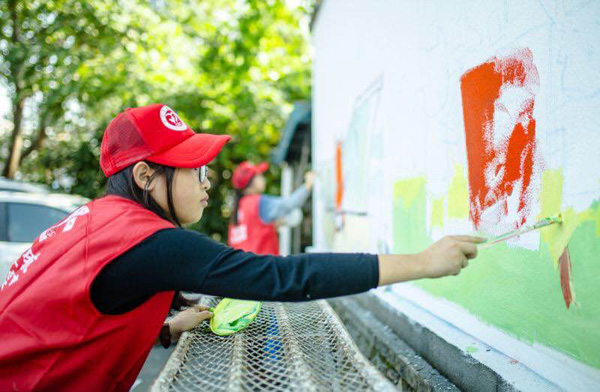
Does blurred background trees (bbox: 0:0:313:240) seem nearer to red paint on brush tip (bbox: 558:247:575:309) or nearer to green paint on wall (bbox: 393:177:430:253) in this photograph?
green paint on wall (bbox: 393:177:430:253)

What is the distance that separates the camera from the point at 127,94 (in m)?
8.38

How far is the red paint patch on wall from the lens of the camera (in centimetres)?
155

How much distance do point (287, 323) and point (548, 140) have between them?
42.1 inches

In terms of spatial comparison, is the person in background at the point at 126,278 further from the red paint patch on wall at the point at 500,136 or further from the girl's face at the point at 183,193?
the red paint patch on wall at the point at 500,136

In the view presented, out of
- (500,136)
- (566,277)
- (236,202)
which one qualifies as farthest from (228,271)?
(236,202)

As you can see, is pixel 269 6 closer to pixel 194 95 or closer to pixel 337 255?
pixel 194 95

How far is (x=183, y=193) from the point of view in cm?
157

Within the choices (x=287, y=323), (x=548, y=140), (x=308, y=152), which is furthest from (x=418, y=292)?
(x=308, y=152)

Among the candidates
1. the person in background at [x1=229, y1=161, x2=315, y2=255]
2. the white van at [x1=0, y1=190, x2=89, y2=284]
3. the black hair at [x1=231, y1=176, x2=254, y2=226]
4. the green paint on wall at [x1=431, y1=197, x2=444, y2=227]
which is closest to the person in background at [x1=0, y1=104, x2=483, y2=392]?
the green paint on wall at [x1=431, y1=197, x2=444, y2=227]

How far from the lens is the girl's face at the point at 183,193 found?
61.0 inches

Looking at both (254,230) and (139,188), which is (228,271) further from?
(254,230)

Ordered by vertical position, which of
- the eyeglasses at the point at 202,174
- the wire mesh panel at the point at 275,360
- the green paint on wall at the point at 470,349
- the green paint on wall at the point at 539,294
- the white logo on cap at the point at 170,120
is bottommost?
the green paint on wall at the point at 470,349

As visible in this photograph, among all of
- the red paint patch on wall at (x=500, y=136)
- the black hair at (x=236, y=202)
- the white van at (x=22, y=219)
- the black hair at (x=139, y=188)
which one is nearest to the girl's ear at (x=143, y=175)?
the black hair at (x=139, y=188)

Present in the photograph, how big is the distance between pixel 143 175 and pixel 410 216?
155 centimetres
